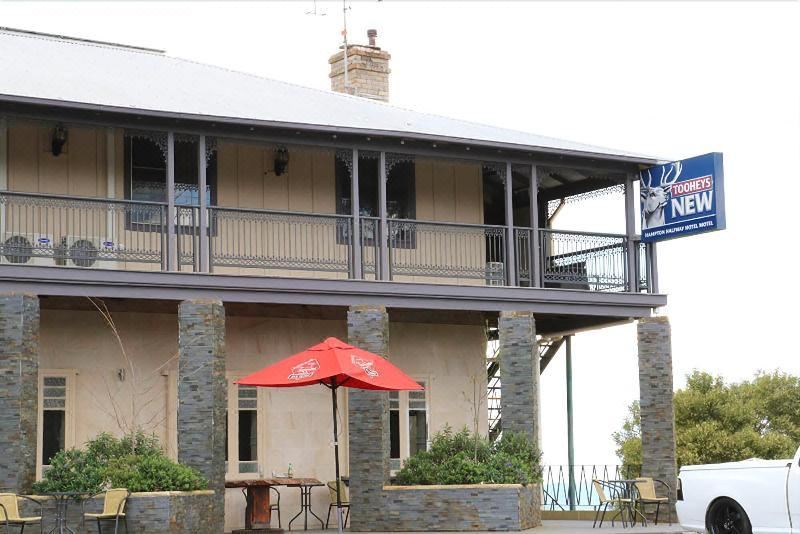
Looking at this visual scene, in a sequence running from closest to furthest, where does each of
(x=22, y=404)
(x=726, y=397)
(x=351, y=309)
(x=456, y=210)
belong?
(x=22, y=404) → (x=351, y=309) → (x=456, y=210) → (x=726, y=397)

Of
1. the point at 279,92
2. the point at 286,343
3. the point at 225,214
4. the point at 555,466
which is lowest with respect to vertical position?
the point at 555,466

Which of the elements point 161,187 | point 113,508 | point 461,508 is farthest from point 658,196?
point 113,508

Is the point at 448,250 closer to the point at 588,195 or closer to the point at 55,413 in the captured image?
the point at 588,195

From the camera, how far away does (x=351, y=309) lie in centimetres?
2192

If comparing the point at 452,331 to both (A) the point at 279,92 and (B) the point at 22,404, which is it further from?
(B) the point at 22,404

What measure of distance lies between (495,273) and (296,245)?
3.55 m

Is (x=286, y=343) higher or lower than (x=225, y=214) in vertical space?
lower

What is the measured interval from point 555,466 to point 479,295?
5.40m

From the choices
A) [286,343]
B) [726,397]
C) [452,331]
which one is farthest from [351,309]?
[726,397]

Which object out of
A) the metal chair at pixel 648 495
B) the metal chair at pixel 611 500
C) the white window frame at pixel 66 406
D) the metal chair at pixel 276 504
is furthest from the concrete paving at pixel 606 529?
the white window frame at pixel 66 406

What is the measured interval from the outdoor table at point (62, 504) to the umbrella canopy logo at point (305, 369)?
3.21m

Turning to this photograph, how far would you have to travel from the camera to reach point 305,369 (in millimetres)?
18406

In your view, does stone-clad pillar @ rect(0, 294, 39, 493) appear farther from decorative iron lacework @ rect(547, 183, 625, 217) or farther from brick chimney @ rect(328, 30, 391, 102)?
brick chimney @ rect(328, 30, 391, 102)

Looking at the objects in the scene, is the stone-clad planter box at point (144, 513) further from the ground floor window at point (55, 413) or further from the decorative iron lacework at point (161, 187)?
the decorative iron lacework at point (161, 187)
